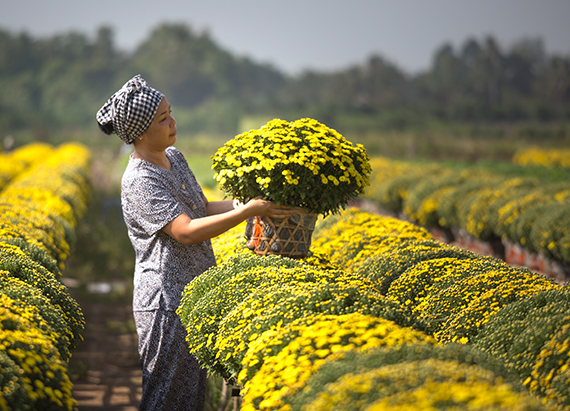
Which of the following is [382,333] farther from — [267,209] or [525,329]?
[267,209]

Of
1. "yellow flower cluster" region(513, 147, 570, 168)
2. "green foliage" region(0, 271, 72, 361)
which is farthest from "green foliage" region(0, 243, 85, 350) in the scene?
"yellow flower cluster" region(513, 147, 570, 168)

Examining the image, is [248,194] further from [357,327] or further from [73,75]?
[73,75]

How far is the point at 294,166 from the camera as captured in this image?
2.82m

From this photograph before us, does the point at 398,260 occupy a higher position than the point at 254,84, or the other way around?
the point at 254,84

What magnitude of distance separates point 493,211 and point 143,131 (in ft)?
23.5

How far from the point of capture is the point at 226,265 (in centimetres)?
298

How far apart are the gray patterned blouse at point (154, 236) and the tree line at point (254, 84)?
48.7m

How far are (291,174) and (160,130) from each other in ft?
2.37

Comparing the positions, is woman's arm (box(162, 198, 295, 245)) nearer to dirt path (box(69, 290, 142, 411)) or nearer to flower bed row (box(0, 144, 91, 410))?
flower bed row (box(0, 144, 91, 410))

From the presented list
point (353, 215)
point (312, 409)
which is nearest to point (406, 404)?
point (312, 409)

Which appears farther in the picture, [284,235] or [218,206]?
[218,206]

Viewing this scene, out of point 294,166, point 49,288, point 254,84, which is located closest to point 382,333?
point 294,166

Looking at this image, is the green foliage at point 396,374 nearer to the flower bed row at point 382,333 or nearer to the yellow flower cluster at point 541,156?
the flower bed row at point 382,333

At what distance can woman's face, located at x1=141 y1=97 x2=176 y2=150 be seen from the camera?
2727 mm
